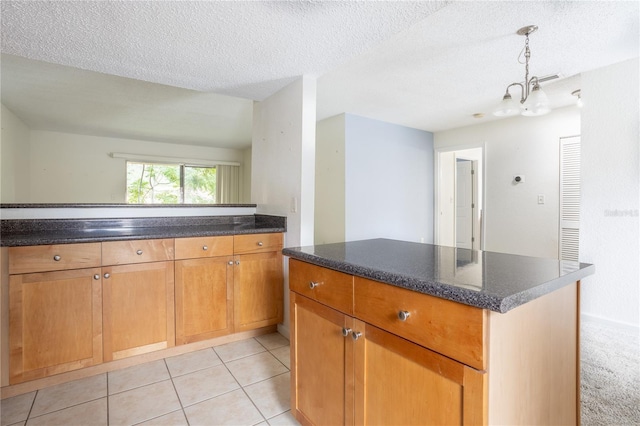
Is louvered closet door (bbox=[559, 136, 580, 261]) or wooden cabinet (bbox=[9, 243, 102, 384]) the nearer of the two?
wooden cabinet (bbox=[9, 243, 102, 384])

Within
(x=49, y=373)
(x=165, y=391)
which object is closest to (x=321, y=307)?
(x=165, y=391)

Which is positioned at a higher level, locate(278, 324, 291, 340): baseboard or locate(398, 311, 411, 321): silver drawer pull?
locate(398, 311, 411, 321): silver drawer pull

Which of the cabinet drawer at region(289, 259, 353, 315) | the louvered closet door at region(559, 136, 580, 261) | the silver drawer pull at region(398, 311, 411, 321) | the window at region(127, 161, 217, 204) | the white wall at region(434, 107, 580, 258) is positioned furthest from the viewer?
the window at region(127, 161, 217, 204)

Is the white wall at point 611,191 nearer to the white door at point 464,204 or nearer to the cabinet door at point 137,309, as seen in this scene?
the white door at point 464,204

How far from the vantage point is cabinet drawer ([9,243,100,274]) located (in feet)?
5.64

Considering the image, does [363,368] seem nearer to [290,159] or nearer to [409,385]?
[409,385]

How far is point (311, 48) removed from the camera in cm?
198

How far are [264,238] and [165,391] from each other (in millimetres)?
1171

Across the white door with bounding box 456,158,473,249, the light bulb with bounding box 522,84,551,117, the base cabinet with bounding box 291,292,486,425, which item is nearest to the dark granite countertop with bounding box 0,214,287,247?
the base cabinet with bounding box 291,292,486,425

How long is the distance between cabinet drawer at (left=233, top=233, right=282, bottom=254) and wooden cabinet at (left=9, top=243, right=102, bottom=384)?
2.85ft

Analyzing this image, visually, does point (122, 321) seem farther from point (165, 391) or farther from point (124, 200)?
point (124, 200)

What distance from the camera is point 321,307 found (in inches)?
51.0

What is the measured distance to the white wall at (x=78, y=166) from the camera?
5.16 meters

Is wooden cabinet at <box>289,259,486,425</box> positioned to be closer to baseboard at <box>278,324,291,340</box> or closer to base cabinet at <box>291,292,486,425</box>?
base cabinet at <box>291,292,486,425</box>
